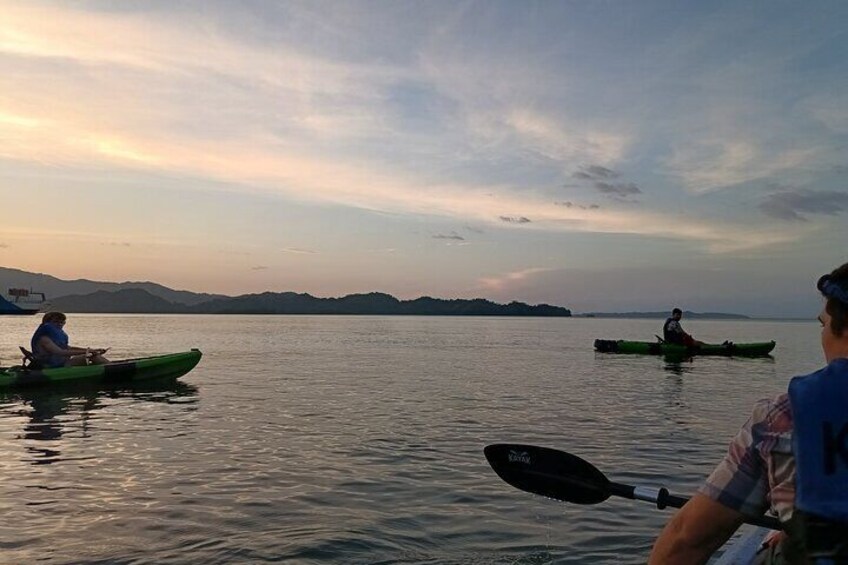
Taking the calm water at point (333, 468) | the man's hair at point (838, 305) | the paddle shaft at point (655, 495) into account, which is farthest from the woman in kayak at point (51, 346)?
the man's hair at point (838, 305)

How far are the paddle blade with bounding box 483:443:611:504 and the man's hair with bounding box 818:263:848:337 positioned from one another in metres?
2.61

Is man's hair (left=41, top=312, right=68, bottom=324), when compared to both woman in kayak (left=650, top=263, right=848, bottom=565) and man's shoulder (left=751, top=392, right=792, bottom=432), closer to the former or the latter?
woman in kayak (left=650, top=263, right=848, bottom=565)

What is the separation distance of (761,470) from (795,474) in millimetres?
138

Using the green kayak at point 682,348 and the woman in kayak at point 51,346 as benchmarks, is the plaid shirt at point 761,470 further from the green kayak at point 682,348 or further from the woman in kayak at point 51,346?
the green kayak at point 682,348

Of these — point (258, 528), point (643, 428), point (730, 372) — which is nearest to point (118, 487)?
point (258, 528)

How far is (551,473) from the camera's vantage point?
5.35m

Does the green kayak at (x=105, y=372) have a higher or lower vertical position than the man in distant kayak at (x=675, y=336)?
lower

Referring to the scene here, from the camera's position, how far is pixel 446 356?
146 ft

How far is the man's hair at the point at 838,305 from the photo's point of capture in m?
2.85

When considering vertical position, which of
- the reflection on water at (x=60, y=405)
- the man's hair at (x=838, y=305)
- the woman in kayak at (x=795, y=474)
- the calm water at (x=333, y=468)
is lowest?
the reflection on water at (x=60, y=405)

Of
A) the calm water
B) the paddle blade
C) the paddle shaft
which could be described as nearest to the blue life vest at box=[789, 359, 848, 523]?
the paddle shaft

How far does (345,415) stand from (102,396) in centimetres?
866

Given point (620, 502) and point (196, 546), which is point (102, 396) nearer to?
point (196, 546)

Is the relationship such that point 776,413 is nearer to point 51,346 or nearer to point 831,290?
point 831,290
